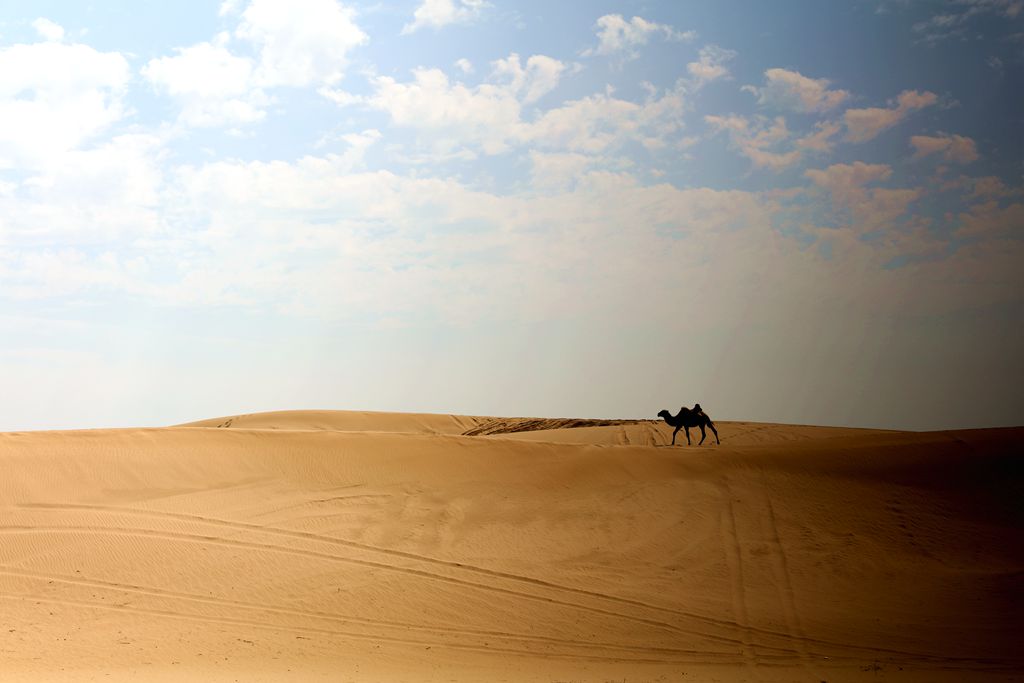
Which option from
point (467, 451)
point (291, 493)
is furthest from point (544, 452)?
point (291, 493)

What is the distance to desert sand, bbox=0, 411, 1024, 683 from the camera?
33.2ft

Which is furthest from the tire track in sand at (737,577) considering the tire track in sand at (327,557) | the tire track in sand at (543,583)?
the tire track in sand at (327,557)

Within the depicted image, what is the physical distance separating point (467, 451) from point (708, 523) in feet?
16.3

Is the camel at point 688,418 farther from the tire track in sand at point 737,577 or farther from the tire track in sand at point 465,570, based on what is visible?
the tire track in sand at point 465,570

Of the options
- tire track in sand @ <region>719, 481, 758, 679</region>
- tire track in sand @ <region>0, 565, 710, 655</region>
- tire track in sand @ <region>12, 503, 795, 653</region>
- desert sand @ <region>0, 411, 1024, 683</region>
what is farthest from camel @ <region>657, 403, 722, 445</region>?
tire track in sand @ <region>0, 565, 710, 655</region>

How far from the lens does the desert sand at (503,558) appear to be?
33.2 ft

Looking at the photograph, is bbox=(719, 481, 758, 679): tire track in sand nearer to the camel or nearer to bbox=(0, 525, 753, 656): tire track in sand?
bbox=(0, 525, 753, 656): tire track in sand

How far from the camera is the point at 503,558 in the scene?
1316 cm

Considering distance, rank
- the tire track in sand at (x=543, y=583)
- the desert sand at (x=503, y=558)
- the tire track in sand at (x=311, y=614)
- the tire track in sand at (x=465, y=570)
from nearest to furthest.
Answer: the desert sand at (x=503, y=558), the tire track in sand at (x=311, y=614), the tire track in sand at (x=543, y=583), the tire track in sand at (x=465, y=570)

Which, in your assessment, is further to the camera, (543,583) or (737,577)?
(737,577)

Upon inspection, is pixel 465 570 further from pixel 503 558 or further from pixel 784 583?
pixel 784 583

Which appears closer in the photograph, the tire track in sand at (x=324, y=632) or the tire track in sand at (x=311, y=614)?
the tire track in sand at (x=324, y=632)

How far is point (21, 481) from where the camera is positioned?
49.1 ft

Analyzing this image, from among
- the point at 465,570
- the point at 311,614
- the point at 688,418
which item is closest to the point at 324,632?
the point at 311,614
